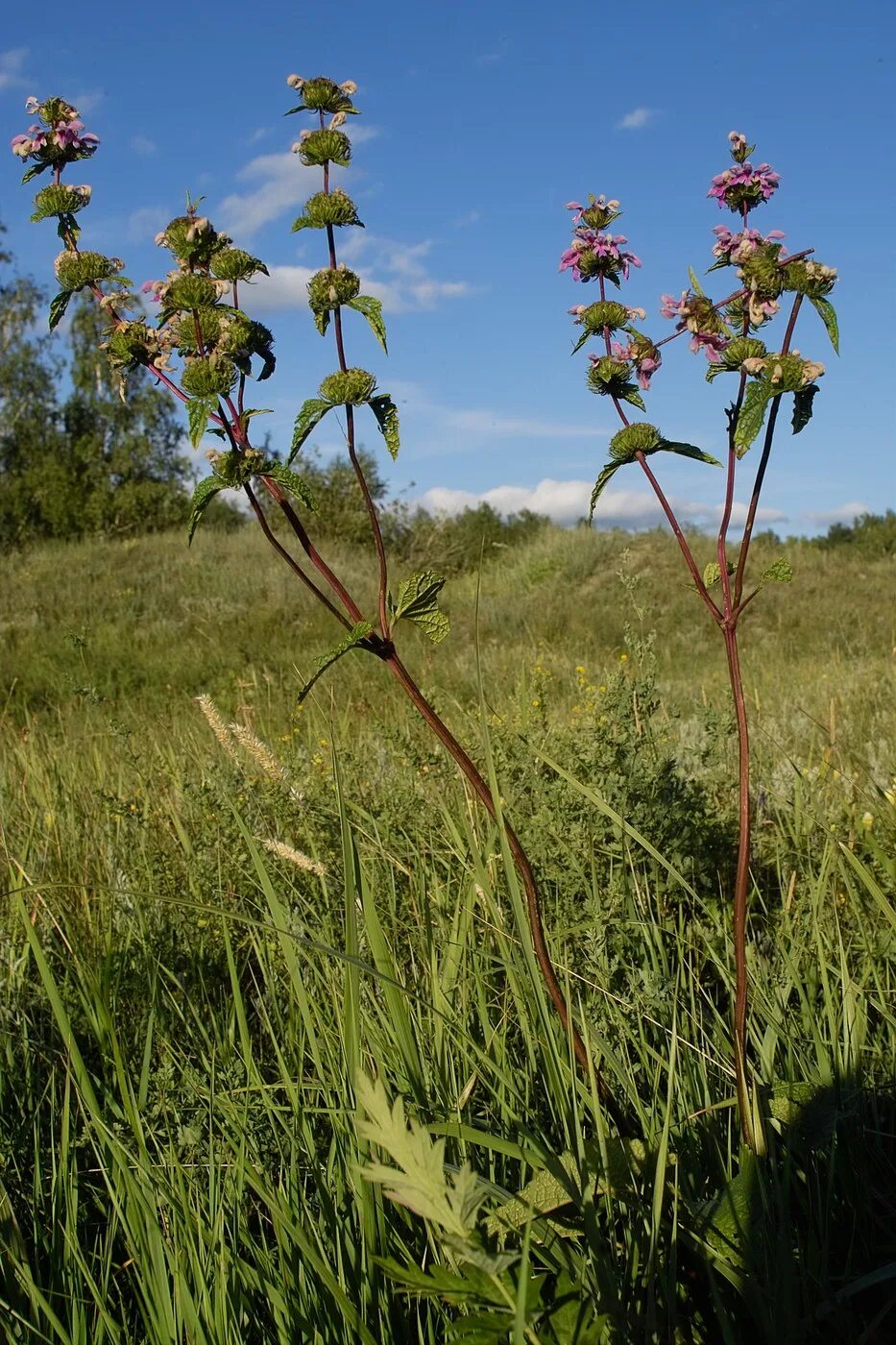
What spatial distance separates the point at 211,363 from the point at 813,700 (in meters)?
3.83

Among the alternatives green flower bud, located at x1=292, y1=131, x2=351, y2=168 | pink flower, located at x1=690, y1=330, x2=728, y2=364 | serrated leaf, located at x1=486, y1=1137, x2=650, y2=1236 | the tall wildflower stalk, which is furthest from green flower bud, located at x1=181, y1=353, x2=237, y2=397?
serrated leaf, located at x1=486, y1=1137, x2=650, y2=1236

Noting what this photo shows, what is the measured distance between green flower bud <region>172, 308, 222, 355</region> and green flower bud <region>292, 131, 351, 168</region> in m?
0.31

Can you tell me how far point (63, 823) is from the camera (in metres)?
2.89

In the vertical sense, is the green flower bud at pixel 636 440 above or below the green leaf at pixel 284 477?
above

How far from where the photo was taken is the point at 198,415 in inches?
50.4

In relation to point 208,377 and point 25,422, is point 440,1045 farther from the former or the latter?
point 25,422

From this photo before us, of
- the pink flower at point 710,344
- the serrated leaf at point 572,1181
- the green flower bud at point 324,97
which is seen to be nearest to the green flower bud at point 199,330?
the green flower bud at point 324,97

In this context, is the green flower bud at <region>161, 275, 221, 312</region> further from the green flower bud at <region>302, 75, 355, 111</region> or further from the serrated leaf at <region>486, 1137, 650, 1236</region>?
the serrated leaf at <region>486, 1137, 650, 1236</region>

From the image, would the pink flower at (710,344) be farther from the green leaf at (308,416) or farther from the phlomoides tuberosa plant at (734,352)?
the green leaf at (308,416)

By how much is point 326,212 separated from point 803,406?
2.35 ft

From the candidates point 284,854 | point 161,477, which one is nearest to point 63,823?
point 284,854

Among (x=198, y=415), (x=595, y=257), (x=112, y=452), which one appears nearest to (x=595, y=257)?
(x=595, y=257)

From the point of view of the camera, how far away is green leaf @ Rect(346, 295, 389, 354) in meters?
1.35

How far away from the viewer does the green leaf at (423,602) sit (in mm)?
1291
